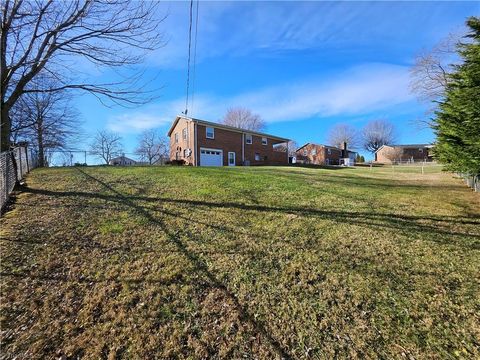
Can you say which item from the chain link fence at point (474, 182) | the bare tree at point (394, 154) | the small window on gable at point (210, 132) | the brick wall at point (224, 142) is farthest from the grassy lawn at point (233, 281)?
the bare tree at point (394, 154)

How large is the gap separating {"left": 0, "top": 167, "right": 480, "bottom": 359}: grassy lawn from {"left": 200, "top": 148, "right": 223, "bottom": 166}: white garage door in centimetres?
1797

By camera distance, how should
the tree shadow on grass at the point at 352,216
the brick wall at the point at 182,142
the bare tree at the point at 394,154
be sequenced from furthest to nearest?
the bare tree at the point at 394,154 < the brick wall at the point at 182,142 < the tree shadow on grass at the point at 352,216

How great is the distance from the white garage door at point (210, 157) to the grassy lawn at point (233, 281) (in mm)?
17972

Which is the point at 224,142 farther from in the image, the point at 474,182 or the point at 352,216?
the point at 352,216

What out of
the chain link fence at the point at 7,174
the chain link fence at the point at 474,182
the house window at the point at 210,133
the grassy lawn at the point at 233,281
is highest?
the house window at the point at 210,133

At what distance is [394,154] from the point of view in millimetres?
56344

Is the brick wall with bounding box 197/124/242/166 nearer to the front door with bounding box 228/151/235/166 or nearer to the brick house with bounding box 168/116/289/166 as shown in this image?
the brick house with bounding box 168/116/289/166

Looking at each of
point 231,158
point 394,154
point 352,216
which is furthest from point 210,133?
point 394,154

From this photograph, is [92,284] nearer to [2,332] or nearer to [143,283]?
[143,283]

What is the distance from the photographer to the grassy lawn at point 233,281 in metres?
2.88

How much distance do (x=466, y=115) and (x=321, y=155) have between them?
4804 cm

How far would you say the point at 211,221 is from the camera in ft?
19.2

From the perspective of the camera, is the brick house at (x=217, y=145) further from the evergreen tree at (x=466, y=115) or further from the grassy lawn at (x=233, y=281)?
the evergreen tree at (x=466, y=115)

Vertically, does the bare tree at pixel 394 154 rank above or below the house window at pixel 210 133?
below
